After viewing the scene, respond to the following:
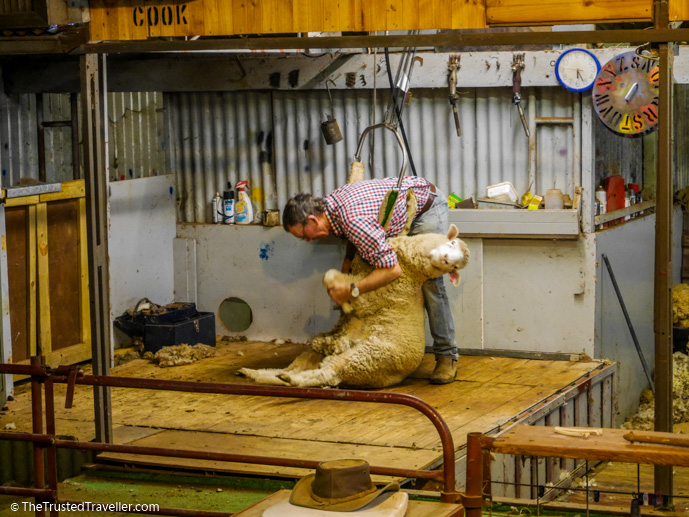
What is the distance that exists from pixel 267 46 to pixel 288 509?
3.16 meters

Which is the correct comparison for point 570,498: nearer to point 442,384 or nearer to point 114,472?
point 442,384

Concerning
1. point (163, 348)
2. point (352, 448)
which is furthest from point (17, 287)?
point (352, 448)

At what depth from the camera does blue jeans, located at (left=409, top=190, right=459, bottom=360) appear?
27.2ft

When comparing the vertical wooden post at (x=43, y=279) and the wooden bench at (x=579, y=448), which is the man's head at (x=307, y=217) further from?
the wooden bench at (x=579, y=448)

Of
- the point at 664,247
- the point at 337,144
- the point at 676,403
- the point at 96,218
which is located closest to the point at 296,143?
the point at 337,144

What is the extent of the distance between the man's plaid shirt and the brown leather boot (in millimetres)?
1007

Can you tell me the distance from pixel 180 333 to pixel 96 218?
9.95 feet

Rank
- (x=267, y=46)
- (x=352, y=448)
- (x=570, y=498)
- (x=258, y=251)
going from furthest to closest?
(x=258, y=251)
(x=570, y=498)
(x=352, y=448)
(x=267, y=46)


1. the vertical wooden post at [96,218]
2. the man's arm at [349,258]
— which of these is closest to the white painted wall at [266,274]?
the man's arm at [349,258]

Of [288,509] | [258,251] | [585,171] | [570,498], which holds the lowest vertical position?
[570,498]

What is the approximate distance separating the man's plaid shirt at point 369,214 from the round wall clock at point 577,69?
1528 mm

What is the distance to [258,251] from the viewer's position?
32.6 feet

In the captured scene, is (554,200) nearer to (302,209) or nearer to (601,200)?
(601,200)

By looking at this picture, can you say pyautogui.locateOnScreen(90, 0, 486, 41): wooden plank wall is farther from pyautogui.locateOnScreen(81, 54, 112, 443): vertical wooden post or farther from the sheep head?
the sheep head
